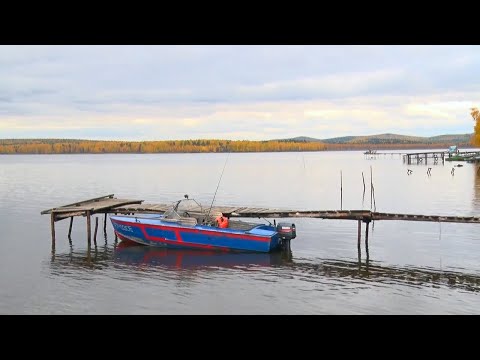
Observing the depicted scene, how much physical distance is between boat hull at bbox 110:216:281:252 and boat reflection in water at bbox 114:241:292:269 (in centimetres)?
37

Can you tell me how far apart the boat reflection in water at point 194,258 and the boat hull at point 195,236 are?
1.22ft

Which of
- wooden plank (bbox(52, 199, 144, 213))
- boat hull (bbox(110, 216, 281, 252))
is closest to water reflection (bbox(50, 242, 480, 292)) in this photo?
boat hull (bbox(110, 216, 281, 252))

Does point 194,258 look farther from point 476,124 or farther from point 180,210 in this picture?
point 476,124

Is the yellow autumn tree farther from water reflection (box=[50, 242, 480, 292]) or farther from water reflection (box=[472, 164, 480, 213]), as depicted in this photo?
water reflection (box=[50, 242, 480, 292])

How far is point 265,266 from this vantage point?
26141 millimetres

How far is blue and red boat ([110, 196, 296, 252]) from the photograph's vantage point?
2855 centimetres

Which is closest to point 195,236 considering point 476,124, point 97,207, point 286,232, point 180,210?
point 180,210

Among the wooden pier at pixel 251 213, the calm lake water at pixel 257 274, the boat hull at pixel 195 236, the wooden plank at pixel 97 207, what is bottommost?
the calm lake water at pixel 257 274

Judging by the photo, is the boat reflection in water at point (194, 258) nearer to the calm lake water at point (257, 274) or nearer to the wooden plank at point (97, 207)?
the calm lake water at point (257, 274)

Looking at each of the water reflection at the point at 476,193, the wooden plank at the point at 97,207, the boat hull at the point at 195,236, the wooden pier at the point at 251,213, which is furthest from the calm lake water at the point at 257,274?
the water reflection at the point at 476,193

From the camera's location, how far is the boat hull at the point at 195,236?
28.5 metres
